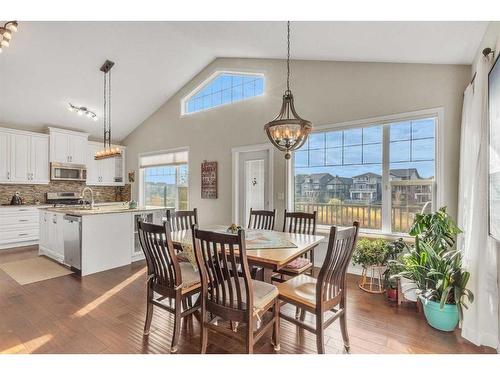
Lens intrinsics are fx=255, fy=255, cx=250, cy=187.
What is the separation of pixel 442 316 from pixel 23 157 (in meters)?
7.43

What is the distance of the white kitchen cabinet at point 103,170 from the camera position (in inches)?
259

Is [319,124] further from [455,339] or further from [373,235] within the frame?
[455,339]

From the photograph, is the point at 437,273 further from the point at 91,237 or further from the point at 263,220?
the point at 91,237

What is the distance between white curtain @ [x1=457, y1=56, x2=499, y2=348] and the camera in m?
1.95

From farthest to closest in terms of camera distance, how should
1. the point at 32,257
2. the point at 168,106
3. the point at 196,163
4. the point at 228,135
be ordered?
the point at 168,106 < the point at 196,163 < the point at 228,135 < the point at 32,257

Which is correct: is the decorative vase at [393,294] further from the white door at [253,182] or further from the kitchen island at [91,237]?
the kitchen island at [91,237]

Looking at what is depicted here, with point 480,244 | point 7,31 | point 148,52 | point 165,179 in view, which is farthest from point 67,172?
point 480,244

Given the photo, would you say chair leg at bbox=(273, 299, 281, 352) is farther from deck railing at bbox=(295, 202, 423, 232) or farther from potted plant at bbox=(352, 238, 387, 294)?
deck railing at bbox=(295, 202, 423, 232)

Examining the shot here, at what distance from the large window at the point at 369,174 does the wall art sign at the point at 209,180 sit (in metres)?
1.73

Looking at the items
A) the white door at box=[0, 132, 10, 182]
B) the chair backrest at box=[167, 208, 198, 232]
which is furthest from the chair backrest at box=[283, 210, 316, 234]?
the white door at box=[0, 132, 10, 182]
